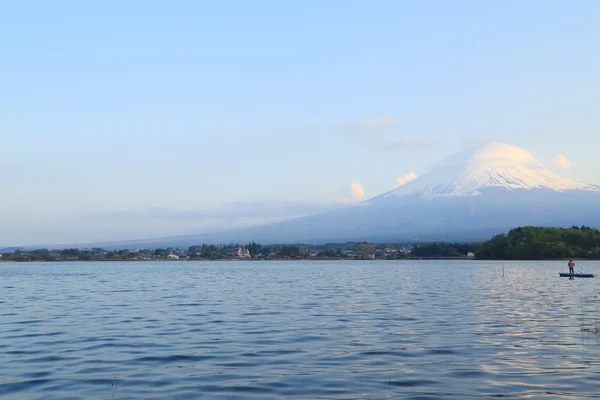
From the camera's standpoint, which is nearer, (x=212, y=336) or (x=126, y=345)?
(x=126, y=345)

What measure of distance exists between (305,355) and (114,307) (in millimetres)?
21267

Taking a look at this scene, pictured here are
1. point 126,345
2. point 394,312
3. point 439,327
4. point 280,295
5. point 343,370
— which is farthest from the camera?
point 280,295

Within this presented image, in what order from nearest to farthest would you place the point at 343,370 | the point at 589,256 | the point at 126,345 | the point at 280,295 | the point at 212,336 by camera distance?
the point at 343,370 < the point at 126,345 < the point at 212,336 < the point at 280,295 < the point at 589,256

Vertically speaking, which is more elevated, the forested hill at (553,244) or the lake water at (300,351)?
the forested hill at (553,244)

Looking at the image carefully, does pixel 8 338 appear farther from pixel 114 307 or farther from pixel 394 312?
pixel 394 312

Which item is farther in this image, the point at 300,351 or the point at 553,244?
the point at 553,244

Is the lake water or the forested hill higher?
the forested hill

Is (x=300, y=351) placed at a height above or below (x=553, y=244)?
below

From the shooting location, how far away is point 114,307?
3969 centimetres

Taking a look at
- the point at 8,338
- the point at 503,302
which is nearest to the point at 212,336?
the point at 8,338

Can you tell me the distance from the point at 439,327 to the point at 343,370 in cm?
1032

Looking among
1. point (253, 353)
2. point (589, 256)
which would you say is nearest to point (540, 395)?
point (253, 353)

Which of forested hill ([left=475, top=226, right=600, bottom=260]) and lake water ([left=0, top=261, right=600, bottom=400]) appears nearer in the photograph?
lake water ([left=0, top=261, right=600, bottom=400])

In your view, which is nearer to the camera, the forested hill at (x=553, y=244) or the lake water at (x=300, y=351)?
the lake water at (x=300, y=351)
